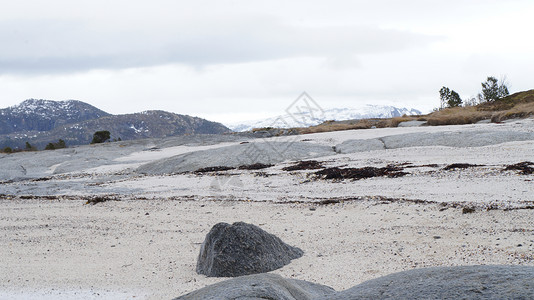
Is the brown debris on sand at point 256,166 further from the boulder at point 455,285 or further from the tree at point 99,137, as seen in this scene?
the tree at point 99,137

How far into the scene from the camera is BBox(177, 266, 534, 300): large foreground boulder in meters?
3.21

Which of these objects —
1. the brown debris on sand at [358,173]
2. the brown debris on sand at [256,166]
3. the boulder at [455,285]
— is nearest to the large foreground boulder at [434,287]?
the boulder at [455,285]

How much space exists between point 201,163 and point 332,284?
21.7m

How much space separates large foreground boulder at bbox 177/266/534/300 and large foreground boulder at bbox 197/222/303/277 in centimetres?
421

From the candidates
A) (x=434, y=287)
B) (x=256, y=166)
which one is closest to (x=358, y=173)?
(x=256, y=166)

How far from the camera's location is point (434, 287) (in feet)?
11.3

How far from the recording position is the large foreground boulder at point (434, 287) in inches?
126

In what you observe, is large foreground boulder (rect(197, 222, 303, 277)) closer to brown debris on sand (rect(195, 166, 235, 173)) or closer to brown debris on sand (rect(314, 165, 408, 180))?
brown debris on sand (rect(314, 165, 408, 180))

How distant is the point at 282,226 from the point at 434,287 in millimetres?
9117

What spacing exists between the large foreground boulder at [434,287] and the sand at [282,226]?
388 centimetres

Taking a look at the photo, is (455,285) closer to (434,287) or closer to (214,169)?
(434,287)

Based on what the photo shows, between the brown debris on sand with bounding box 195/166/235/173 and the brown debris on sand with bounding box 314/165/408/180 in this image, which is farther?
the brown debris on sand with bounding box 195/166/235/173

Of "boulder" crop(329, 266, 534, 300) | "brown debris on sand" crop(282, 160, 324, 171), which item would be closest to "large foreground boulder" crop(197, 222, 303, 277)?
"boulder" crop(329, 266, 534, 300)

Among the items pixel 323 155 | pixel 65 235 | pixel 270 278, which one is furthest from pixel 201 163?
pixel 270 278
